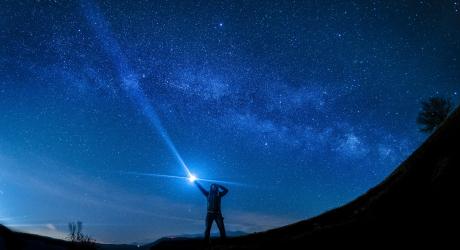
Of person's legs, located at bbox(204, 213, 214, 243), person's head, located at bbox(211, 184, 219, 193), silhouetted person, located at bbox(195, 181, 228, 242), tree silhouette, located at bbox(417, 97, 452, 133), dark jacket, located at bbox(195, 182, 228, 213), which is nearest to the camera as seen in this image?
person's legs, located at bbox(204, 213, 214, 243)

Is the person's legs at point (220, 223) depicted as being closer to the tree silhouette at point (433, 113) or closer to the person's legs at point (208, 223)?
the person's legs at point (208, 223)

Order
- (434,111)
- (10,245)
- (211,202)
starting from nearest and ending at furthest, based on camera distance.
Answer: (10,245), (211,202), (434,111)

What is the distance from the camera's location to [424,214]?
91.0 inches

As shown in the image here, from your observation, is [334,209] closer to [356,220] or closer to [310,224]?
[310,224]

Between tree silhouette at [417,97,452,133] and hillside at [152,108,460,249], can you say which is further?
tree silhouette at [417,97,452,133]

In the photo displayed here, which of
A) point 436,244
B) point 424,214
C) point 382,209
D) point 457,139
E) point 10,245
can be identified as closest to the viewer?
point 436,244

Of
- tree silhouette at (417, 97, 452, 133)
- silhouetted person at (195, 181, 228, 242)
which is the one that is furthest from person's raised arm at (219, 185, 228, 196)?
tree silhouette at (417, 97, 452, 133)

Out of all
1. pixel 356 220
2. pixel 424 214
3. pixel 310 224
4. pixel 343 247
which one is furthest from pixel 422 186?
pixel 310 224

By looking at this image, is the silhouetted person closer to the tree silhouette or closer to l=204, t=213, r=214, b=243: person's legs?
l=204, t=213, r=214, b=243: person's legs

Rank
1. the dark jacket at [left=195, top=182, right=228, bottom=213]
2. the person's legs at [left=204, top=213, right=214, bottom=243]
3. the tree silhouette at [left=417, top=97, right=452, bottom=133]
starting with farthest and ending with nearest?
the tree silhouette at [left=417, top=97, right=452, bottom=133]
the dark jacket at [left=195, top=182, right=228, bottom=213]
the person's legs at [left=204, top=213, right=214, bottom=243]

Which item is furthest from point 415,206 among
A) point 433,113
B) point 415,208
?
point 433,113

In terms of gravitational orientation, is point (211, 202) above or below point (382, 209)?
above

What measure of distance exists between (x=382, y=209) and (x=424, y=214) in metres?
0.40

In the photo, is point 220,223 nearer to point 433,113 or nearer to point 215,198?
point 215,198
